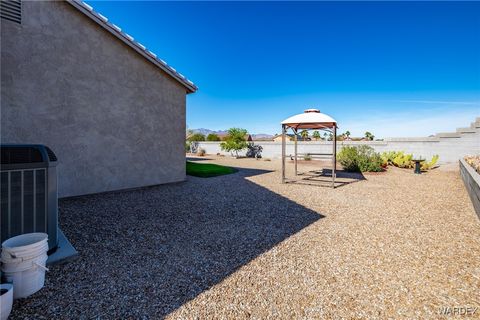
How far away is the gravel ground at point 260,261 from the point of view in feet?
8.01

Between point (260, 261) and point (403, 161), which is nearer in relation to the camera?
point (260, 261)

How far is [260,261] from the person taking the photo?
338 cm

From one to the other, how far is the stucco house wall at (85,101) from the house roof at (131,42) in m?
0.21

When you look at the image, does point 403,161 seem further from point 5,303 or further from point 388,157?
point 5,303

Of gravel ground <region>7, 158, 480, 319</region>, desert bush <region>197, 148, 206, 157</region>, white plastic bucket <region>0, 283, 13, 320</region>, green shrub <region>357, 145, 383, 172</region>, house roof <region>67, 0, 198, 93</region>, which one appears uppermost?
house roof <region>67, 0, 198, 93</region>

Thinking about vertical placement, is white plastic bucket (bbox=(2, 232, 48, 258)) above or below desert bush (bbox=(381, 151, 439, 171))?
below

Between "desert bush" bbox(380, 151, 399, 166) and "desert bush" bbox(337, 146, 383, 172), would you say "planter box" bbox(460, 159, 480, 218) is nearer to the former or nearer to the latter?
"desert bush" bbox(337, 146, 383, 172)

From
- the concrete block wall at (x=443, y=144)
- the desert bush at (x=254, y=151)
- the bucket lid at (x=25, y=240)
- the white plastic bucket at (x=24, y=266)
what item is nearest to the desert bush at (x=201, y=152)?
the desert bush at (x=254, y=151)

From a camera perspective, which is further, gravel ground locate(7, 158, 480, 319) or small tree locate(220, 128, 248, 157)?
small tree locate(220, 128, 248, 157)

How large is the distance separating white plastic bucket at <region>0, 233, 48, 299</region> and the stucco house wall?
441 centimetres

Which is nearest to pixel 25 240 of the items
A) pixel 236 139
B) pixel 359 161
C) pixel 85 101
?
pixel 85 101

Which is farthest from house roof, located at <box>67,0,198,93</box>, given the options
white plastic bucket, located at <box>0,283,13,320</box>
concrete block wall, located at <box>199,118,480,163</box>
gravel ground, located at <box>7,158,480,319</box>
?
concrete block wall, located at <box>199,118,480,163</box>

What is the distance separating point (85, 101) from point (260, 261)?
21.5 feet

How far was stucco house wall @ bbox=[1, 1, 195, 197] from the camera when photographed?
18.1ft
